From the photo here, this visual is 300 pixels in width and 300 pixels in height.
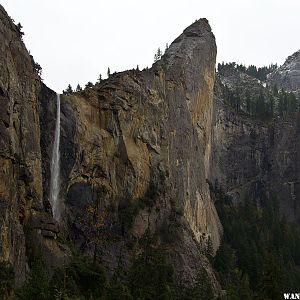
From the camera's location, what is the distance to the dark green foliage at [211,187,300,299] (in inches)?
3290

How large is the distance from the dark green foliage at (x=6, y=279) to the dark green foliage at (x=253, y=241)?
3583 cm

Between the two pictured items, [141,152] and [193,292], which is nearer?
[193,292]

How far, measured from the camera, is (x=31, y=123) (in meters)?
56.8

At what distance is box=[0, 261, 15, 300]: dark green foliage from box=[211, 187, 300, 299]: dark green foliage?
118 ft

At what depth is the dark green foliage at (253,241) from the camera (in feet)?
274

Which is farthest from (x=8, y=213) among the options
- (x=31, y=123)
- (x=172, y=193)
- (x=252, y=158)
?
(x=252, y=158)

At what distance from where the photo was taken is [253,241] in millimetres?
98125

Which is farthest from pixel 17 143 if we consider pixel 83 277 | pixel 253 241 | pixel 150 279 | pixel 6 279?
pixel 253 241

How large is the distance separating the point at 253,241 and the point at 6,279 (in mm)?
65443

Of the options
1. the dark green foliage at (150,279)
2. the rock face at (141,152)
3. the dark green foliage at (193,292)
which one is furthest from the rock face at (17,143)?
the dark green foliage at (193,292)

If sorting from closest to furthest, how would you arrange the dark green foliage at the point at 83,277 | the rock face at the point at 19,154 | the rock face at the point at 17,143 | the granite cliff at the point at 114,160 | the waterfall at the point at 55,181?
the rock face at the point at 17,143, the rock face at the point at 19,154, the dark green foliage at the point at 83,277, the granite cliff at the point at 114,160, the waterfall at the point at 55,181

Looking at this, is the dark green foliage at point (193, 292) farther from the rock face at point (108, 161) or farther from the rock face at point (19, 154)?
the rock face at point (19, 154)

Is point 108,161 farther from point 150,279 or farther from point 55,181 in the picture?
point 150,279

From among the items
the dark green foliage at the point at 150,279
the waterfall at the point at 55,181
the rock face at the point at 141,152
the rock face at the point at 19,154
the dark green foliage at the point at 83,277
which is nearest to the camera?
the rock face at the point at 19,154
